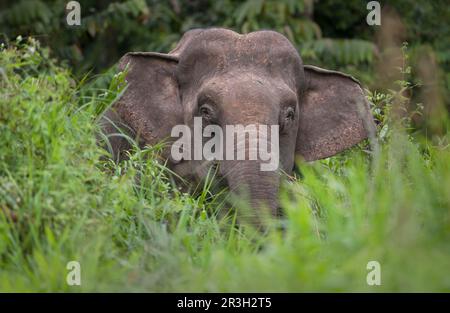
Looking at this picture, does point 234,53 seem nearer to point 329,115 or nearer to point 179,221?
point 329,115

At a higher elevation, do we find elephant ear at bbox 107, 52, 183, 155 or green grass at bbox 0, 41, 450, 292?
elephant ear at bbox 107, 52, 183, 155

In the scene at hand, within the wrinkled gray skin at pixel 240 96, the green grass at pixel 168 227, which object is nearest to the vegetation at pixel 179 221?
the green grass at pixel 168 227

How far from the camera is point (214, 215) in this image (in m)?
7.62

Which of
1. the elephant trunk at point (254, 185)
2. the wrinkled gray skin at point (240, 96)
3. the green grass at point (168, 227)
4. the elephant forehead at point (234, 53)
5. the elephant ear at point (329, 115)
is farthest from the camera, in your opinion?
the elephant ear at point (329, 115)

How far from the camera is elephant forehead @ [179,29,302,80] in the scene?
8.59 metres

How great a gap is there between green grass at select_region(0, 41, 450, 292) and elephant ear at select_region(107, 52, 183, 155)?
1.22m

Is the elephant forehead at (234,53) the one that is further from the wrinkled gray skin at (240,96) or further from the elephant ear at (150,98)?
the elephant ear at (150,98)

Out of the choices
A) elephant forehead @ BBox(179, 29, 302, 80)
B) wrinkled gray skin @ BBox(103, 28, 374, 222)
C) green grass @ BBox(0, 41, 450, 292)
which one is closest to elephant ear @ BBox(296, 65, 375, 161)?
wrinkled gray skin @ BBox(103, 28, 374, 222)

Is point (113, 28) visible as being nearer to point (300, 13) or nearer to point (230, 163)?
point (300, 13)

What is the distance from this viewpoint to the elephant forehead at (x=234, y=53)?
338 inches

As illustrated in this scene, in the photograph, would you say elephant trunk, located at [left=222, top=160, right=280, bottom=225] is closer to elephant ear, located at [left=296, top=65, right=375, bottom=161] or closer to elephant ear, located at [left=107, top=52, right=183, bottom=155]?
elephant ear, located at [left=107, top=52, right=183, bottom=155]

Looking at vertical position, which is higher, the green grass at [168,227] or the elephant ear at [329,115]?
the elephant ear at [329,115]
